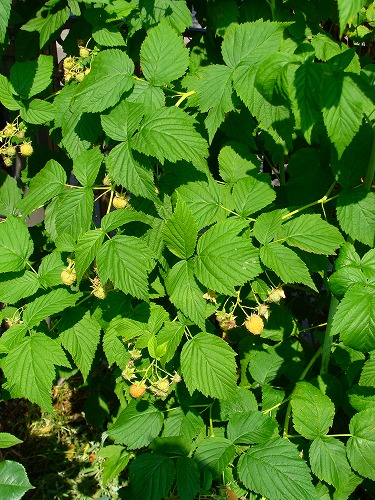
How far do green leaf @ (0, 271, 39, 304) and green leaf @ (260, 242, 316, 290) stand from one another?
2.70ft

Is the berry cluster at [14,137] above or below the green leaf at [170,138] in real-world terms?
below

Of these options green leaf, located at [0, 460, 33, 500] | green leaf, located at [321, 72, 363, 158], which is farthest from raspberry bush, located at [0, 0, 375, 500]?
green leaf, located at [0, 460, 33, 500]

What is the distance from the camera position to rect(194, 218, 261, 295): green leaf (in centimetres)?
163

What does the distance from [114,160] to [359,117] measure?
2.42 feet

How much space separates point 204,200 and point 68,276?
0.53 m

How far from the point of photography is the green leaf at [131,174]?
1.58m

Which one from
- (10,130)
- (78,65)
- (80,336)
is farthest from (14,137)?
(80,336)

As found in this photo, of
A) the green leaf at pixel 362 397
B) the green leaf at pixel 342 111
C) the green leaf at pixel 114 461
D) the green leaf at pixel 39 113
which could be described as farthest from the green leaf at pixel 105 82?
the green leaf at pixel 114 461

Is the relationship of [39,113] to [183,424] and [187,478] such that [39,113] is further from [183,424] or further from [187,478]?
[187,478]

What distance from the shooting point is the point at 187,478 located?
6.08 ft

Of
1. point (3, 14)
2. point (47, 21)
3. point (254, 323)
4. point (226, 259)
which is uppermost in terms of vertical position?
point (3, 14)

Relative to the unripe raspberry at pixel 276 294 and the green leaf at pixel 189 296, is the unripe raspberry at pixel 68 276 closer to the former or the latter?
the green leaf at pixel 189 296

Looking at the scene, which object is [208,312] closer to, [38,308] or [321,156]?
[38,308]

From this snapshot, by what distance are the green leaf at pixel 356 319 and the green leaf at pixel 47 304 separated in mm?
867
